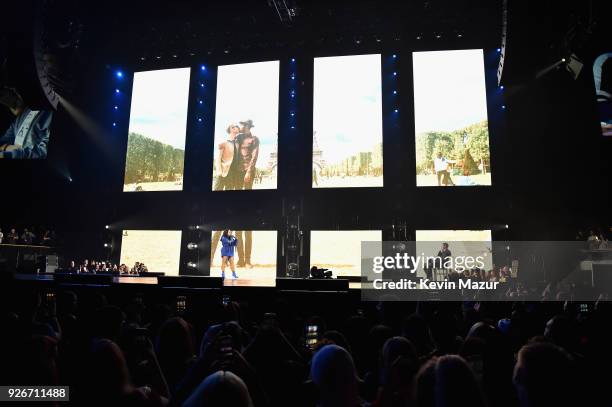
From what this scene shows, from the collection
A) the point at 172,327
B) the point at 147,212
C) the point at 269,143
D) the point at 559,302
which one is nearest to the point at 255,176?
the point at 269,143

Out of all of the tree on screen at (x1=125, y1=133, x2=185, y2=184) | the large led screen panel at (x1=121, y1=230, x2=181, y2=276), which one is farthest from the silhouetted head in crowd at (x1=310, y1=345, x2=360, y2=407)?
the tree on screen at (x1=125, y1=133, x2=185, y2=184)

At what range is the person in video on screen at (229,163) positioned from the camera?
14305 mm

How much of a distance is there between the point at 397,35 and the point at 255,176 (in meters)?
7.30

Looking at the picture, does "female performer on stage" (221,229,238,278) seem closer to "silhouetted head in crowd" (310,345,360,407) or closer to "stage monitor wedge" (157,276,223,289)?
"stage monitor wedge" (157,276,223,289)

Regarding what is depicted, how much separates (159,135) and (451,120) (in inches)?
442

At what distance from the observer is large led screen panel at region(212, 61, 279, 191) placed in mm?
14140

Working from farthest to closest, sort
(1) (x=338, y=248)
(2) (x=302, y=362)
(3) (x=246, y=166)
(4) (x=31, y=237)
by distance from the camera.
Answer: (3) (x=246, y=166), (1) (x=338, y=248), (4) (x=31, y=237), (2) (x=302, y=362)

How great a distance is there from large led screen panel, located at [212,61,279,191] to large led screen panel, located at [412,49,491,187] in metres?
5.39

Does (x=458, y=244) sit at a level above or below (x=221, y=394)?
above

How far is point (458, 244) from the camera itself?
12672mm

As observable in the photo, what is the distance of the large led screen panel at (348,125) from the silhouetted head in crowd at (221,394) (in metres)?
12.6

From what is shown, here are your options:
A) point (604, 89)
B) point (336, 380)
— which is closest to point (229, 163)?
point (604, 89)

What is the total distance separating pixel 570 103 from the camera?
484 inches

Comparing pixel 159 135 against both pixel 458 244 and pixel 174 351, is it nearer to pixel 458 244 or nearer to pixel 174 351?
pixel 458 244
